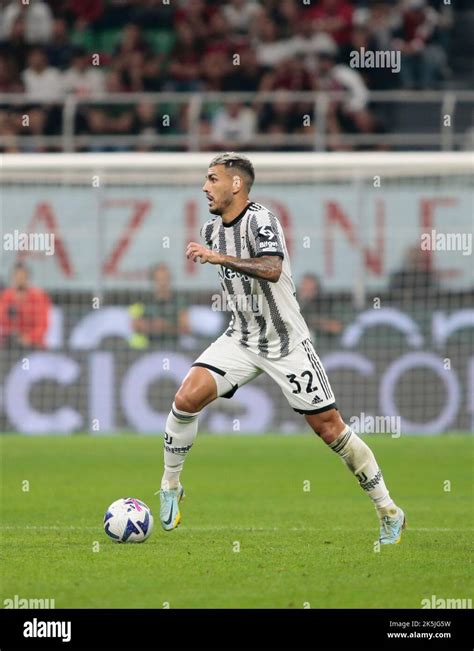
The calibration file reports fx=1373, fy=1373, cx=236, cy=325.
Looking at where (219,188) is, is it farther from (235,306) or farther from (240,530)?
(240,530)

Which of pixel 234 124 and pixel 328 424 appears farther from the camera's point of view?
pixel 234 124

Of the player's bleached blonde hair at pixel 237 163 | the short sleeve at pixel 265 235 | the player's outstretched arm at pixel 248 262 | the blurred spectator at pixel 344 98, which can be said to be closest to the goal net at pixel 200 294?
the blurred spectator at pixel 344 98

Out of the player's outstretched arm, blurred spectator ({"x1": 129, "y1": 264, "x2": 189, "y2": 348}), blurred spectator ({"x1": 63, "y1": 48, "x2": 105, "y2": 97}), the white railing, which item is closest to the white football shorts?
the player's outstretched arm

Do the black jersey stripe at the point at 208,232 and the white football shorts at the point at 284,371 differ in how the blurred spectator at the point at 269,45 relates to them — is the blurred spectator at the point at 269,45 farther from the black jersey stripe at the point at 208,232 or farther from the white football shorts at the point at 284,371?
the white football shorts at the point at 284,371

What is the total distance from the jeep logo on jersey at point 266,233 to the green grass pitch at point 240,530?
2100 millimetres

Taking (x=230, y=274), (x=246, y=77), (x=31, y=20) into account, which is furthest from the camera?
(x=31, y=20)

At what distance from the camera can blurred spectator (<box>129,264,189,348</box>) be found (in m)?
19.2

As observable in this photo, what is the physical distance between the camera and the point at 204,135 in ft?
68.5

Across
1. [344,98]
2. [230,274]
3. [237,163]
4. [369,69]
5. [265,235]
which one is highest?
[369,69]

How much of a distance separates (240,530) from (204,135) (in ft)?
37.5

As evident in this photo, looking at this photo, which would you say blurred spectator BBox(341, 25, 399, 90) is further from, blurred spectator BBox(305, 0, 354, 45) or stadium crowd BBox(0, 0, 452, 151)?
blurred spectator BBox(305, 0, 354, 45)

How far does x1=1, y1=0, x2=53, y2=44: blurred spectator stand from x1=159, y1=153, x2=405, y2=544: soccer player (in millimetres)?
14569

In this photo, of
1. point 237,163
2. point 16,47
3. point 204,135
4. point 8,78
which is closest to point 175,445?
point 237,163
